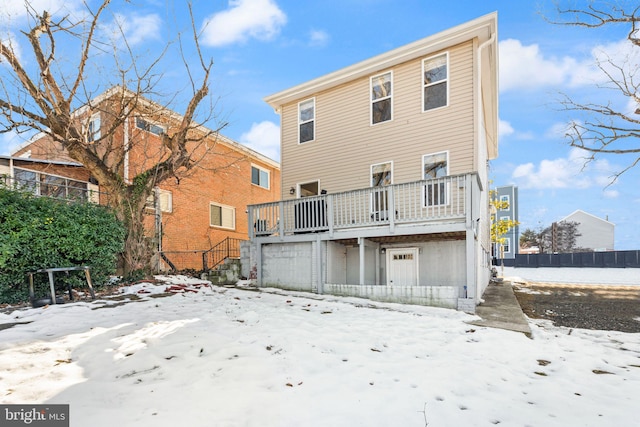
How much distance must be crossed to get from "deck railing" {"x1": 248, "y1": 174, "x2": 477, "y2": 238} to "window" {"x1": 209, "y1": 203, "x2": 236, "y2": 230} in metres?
6.13

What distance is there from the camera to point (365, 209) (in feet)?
27.8

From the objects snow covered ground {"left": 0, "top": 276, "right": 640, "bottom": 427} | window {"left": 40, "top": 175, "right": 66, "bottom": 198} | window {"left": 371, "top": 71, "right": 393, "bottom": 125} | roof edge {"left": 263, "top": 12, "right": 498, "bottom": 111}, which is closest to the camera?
snow covered ground {"left": 0, "top": 276, "right": 640, "bottom": 427}

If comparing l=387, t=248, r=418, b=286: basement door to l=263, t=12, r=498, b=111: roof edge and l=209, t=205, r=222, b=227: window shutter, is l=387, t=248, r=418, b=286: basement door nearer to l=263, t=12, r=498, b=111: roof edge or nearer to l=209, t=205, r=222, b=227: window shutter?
l=263, t=12, r=498, b=111: roof edge

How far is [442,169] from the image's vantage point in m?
8.61

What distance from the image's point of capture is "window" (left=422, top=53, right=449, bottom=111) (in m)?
8.70

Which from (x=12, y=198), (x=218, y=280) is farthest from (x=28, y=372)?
(x=218, y=280)

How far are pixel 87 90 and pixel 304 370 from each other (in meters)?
9.08

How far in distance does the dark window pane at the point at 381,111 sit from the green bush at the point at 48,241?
7890 mm

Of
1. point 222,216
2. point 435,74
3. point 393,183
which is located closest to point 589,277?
point 393,183

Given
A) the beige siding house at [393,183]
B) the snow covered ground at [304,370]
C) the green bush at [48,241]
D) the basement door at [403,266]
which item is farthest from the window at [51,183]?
the basement door at [403,266]

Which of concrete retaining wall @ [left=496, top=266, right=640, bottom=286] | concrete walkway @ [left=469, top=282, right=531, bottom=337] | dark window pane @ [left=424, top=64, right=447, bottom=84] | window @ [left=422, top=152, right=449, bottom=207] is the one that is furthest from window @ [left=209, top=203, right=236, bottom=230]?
concrete retaining wall @ [left=496, top=266, right=640, bottom=286]

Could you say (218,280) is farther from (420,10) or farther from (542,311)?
(420,10)

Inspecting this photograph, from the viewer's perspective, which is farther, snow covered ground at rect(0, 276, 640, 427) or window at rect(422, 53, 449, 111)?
window at rect(422, 53, 449, 111)

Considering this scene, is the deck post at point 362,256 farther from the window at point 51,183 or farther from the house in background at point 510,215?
the house in background at point 510,215
